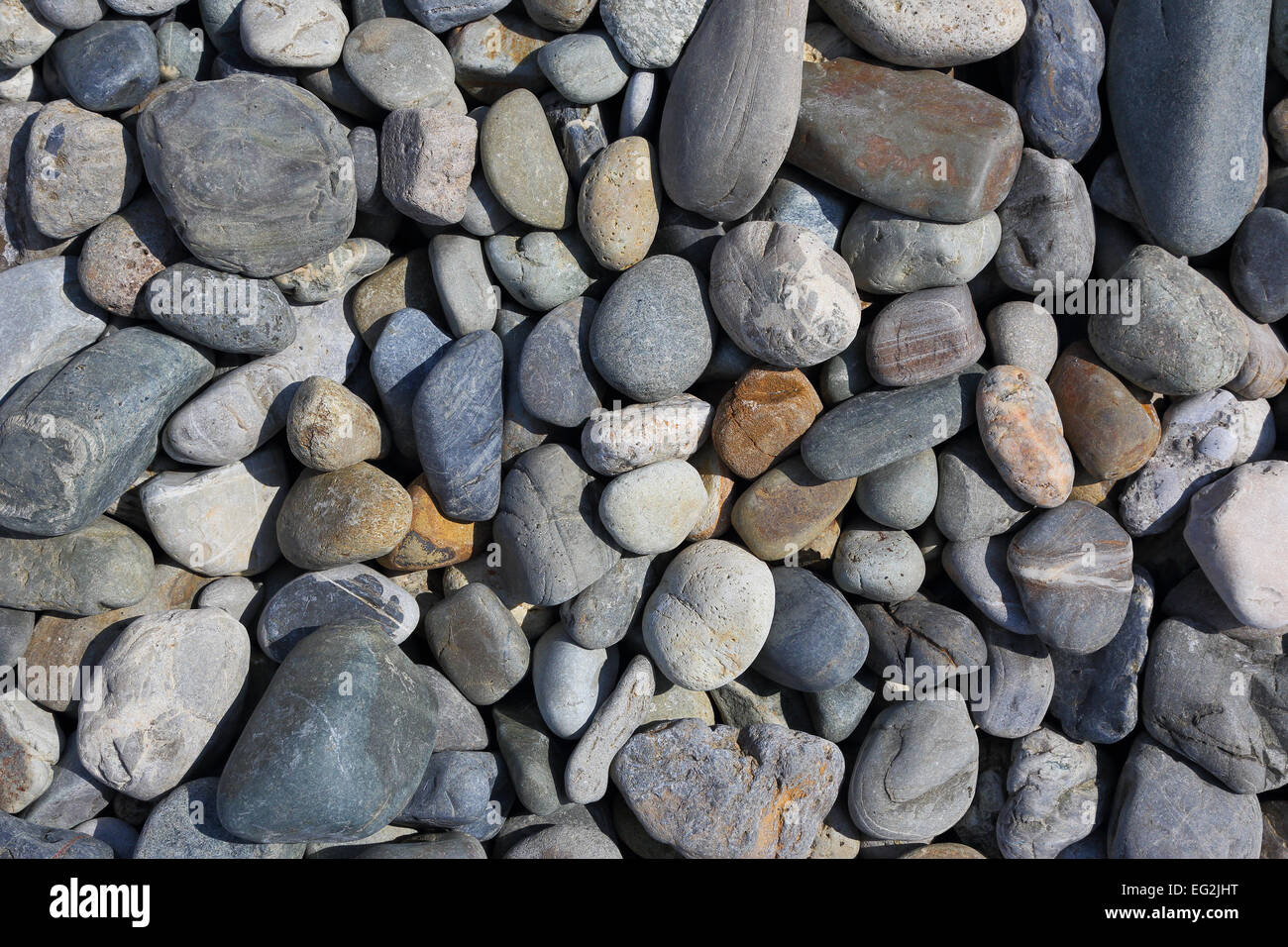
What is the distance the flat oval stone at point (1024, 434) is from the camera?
10.8 feet

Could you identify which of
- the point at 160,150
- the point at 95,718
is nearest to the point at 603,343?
the point at 160,150

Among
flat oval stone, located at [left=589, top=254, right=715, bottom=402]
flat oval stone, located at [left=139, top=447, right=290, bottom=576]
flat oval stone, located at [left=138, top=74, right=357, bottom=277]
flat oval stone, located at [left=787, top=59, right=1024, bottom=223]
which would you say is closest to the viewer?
flat oval stone, located at [left=138, top=74, right=357, bottom=277]

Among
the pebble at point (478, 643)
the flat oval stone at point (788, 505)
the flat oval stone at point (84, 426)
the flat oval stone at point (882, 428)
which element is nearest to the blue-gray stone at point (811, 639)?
the flat oval stone at point (788, 505)

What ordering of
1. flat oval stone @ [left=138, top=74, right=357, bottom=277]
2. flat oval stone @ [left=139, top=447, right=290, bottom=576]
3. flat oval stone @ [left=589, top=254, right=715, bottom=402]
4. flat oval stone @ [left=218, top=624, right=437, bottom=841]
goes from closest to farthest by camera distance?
1. flat oval stone @ [left=218, top=624, right=437, bottom=841]
2. flat oval stone @ [left=138, top=74, right=357, bottom=277]
3. flat oval stone @ [left=589, top=254, right=715, bottom=402]
4. flat oval stone @ [left=139, top=447, right=290, bottom=576]

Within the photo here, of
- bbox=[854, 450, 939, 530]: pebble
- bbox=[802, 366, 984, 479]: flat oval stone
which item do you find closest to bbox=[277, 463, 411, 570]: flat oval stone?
bbox=[802, 366, 984, 479]: flat oval stone

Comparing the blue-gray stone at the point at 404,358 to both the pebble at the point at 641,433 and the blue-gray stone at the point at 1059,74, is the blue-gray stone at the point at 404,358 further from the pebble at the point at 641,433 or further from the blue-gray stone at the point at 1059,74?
the blue-gray stone at the point at 1059,74

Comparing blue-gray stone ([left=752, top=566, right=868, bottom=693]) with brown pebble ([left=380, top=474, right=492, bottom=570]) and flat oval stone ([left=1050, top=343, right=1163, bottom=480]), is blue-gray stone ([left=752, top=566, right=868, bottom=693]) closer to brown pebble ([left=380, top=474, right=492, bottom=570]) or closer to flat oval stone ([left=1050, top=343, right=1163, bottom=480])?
flat oval stone ([left=1050, top=343, right=1163, bottom=480])

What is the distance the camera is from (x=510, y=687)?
3.56 m

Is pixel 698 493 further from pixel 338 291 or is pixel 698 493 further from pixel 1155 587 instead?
pixel 1155 587

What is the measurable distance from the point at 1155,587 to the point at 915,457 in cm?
121

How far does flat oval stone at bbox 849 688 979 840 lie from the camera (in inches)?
135

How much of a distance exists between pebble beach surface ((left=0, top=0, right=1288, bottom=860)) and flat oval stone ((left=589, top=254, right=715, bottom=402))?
0.02 m

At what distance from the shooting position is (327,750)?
9.84 feet
